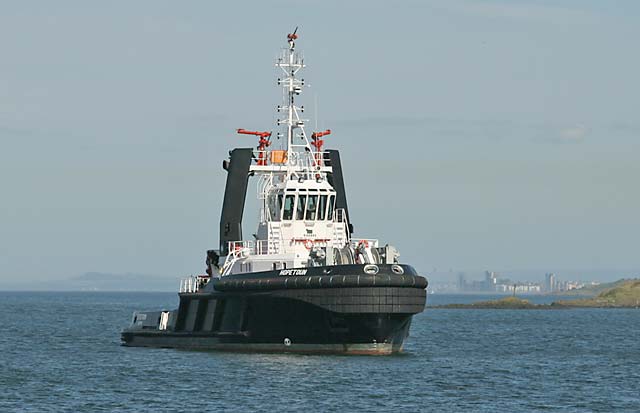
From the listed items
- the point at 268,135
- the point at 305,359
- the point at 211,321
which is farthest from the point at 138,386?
the point at 268,135

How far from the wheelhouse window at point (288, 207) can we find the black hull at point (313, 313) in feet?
13.1

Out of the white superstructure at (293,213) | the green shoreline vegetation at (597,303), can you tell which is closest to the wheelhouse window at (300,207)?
the white superstructure at (293,213)

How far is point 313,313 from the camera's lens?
46469mm

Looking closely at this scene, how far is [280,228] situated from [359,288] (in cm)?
793

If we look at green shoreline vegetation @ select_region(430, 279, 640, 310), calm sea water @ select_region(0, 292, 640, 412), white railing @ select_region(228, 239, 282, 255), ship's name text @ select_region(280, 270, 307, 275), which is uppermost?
green shoreline vegetation @ select_region(430, 279, 640, 310)

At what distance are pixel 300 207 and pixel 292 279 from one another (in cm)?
624

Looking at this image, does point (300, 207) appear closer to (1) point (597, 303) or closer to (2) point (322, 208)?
(2) point (322, 208)

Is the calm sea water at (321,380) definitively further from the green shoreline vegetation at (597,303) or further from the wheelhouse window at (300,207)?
the green shoreline vegetation at (597,303)

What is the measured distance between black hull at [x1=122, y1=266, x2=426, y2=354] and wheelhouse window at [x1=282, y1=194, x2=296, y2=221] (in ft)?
13.1

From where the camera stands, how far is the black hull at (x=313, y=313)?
45.3 meters

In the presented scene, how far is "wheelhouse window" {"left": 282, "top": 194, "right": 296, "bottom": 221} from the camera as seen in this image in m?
52.3

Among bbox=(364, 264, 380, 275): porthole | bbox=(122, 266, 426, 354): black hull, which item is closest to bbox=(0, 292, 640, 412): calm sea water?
bbox=(122, 266, 426, 354): black hull

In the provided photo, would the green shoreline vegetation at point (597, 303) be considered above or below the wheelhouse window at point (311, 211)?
above

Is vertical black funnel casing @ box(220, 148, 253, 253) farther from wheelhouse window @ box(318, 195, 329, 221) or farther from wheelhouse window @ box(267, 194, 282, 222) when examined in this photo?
wheelhouse window @ box(318, 195, 329, 221)
